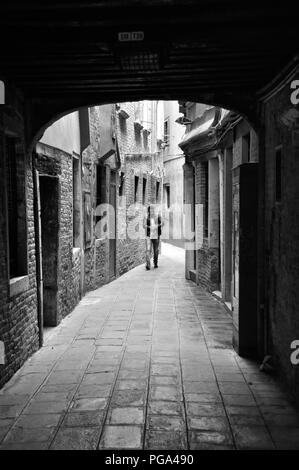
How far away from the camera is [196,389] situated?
5.42 metres

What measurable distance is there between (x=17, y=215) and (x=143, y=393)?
2750 millimetres

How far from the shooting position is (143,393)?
529 cm

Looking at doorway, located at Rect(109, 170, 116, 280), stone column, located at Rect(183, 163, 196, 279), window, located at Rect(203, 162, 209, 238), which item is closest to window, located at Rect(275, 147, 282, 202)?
window, located at Rect(203, 162, 209, 238)

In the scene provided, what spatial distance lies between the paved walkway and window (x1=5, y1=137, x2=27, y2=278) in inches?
49.9

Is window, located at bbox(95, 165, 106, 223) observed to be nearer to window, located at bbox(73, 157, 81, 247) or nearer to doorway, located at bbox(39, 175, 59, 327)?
window, located at bbox(73, 157, 81, 247)

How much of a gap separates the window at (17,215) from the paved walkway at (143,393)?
1.27 m

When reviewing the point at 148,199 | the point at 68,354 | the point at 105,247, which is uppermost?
the point at 148,199

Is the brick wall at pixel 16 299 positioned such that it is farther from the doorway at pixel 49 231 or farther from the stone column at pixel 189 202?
the stone column at pixel 189 202

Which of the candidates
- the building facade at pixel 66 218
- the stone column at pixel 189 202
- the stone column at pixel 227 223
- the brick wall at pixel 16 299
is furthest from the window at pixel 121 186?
the brick wall at pixel 16 299

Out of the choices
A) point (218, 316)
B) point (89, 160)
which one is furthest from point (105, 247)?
point (218, 316)

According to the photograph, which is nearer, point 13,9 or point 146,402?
point 13,9
